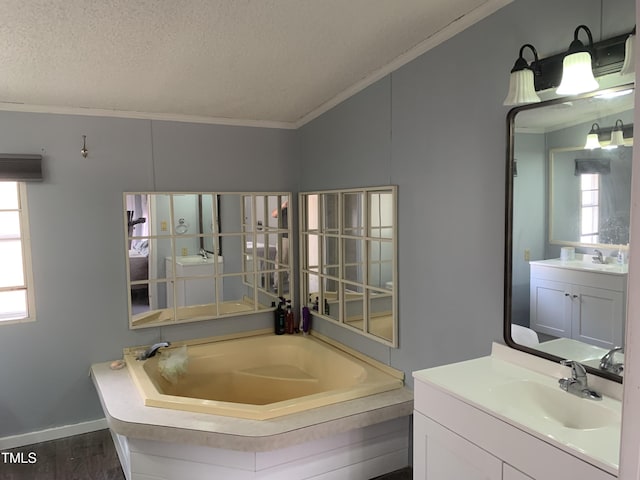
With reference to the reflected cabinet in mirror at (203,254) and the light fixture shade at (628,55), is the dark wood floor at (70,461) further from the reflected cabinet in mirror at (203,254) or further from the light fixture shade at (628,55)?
the light fixture shade at (628,55)

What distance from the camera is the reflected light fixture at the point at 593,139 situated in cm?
170

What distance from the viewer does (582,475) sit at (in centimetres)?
127

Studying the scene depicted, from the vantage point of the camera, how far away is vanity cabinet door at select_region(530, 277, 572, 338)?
1864 millimetres

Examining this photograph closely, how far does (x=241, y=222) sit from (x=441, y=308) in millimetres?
1792

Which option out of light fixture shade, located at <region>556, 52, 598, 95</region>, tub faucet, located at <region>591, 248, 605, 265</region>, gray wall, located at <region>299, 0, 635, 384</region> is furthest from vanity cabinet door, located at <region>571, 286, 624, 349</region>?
light fixture shade, located at <region>556, 52, 598, 95</region>

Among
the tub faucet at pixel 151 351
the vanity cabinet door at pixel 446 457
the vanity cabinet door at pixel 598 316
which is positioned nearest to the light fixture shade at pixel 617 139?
the vanity cabinet door at pixel 598 316

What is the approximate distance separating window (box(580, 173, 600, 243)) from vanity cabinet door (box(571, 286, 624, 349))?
0.21 m

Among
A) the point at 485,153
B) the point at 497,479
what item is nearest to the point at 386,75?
the point at 485,153

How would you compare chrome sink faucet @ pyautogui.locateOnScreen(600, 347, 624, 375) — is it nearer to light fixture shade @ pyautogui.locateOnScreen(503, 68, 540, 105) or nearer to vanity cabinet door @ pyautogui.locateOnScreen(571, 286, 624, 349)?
vanity cabinet door @ pyautogui.locateOnScreen(571, 286, 624, 349)

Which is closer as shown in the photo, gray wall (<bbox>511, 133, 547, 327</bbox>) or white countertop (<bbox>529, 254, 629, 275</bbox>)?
white countertop (<bbox>529, 254, 629, 275</bbox>)

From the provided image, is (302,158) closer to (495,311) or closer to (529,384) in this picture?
(495,311)

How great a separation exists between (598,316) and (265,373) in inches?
96.2

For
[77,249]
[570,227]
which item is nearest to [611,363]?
[570,227]

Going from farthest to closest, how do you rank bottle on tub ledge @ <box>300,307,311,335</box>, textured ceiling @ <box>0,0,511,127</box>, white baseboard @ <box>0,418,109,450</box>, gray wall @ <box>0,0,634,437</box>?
bottle on tub ledge @ <box>300,307,311,335</box>
white baseboard @ <box>0,418,109,450</box>
gray wall @ <box>0,0,634,437</box>
textured ceiling @ <box>0,0,511,127</box>
